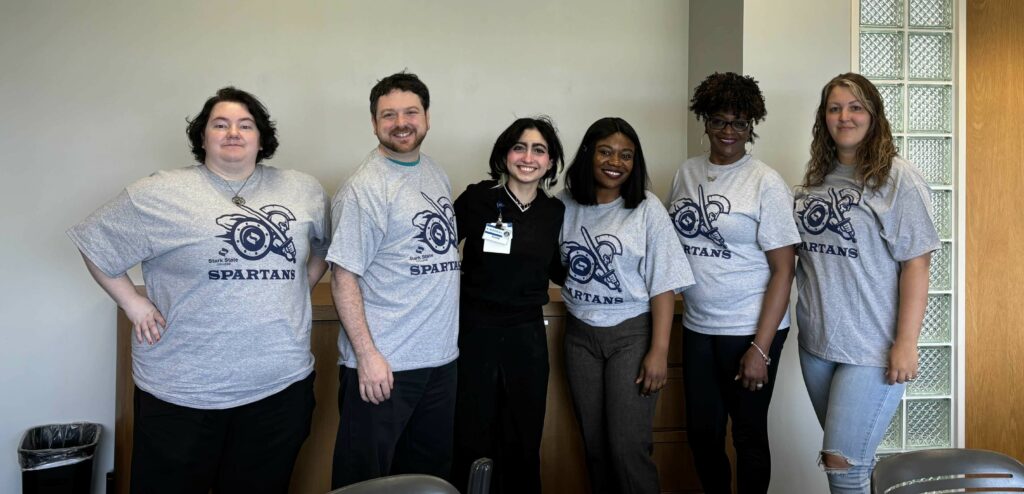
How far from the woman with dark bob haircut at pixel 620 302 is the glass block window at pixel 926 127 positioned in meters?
1.41

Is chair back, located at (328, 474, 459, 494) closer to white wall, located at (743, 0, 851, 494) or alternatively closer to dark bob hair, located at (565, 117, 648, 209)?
dark bob hair, located at (565, 117, 648, 209)

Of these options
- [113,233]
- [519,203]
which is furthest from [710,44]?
[113,233]

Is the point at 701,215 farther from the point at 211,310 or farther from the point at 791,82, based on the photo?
the point at 211,310

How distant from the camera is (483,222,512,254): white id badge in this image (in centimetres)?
206

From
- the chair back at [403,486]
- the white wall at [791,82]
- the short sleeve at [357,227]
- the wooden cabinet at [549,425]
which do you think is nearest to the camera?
the chair back at [403,486]

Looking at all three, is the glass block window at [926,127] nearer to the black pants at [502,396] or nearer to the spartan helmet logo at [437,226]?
the black pants at [502,396]

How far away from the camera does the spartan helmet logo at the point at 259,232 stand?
67.7 inches

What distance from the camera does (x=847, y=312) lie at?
201 centimetres

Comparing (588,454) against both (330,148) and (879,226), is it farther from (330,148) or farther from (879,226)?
(330,148)

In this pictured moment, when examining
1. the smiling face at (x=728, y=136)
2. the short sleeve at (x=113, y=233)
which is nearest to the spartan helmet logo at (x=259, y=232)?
the short sleeve at (x=113, y=233)

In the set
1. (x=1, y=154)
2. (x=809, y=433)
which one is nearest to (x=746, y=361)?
(x=809, y=433)

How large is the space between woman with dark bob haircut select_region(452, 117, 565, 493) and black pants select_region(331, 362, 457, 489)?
0.40ft

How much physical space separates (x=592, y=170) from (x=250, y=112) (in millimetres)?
1105

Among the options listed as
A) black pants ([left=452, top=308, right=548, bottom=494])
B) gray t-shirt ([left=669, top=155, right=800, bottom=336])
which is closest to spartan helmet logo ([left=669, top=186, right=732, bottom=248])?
gray t-shirt ([left=669, top=155, right=800, bottom=336])
